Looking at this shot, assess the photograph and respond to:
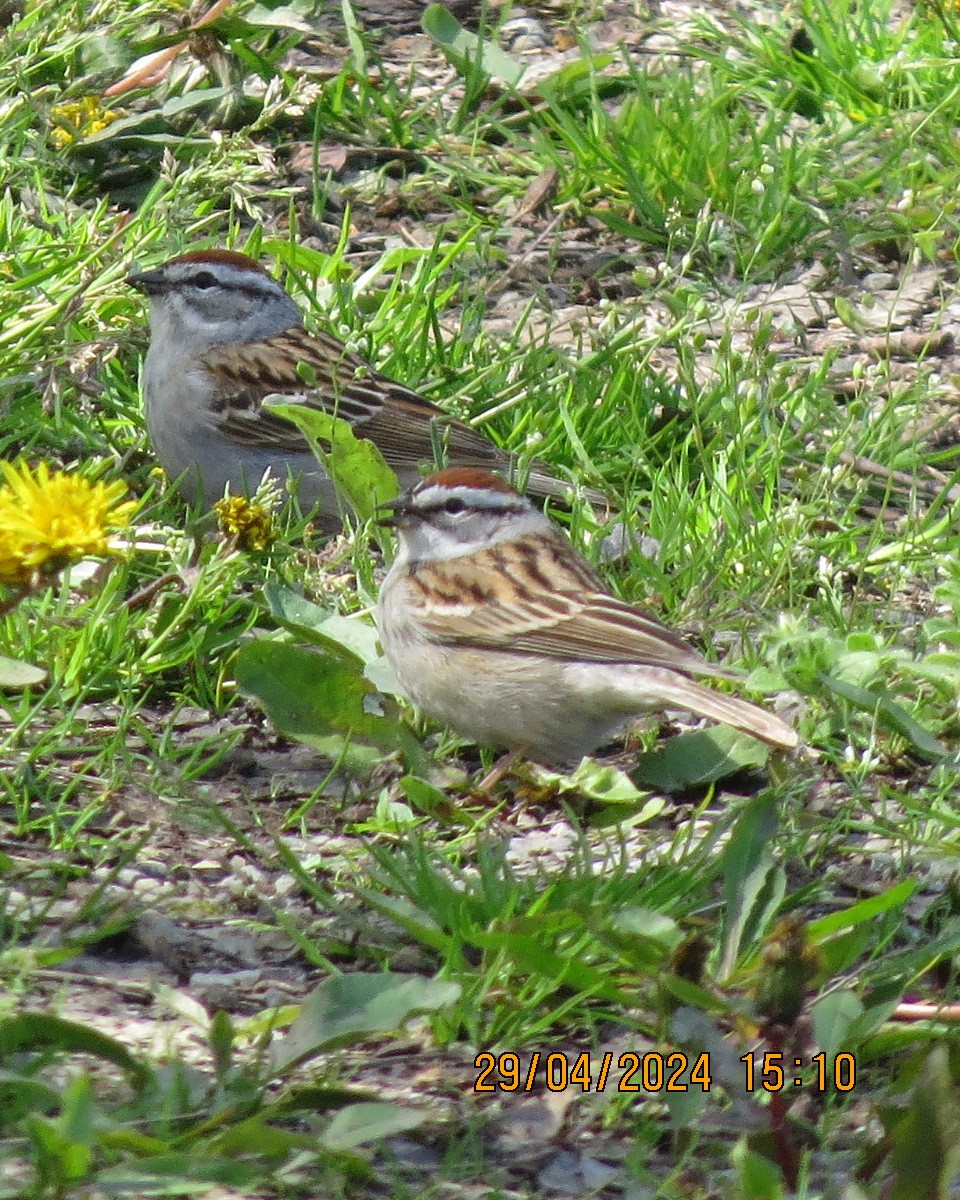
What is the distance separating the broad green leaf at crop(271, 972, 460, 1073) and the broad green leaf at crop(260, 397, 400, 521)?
6.72ft

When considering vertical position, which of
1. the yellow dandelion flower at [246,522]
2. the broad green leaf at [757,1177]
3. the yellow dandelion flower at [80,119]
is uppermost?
the yellow dandelion flower at [80,119]

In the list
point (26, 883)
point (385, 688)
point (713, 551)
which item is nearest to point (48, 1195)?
point (26, 883)

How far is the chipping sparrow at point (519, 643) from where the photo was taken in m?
4.28

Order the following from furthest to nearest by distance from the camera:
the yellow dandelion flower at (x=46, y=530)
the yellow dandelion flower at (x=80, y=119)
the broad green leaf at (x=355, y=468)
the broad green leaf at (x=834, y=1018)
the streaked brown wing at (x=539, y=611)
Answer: the yellow dandelion flower at (x=80, y=119) < the broad green leaf at (x=355, y=468) < the streaked brown wing at (x=539, y=611) < the broad green leaf at (x=834, y=1018) < the yellow dandelion flower at (x=46, y=530)

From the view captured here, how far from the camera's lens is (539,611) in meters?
4.52

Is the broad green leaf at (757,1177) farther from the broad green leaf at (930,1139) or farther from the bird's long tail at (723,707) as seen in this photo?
the bird's long tail at (723,707)

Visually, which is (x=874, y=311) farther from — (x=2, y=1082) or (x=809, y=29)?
(x=2, y=1082)

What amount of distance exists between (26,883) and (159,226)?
267 cm

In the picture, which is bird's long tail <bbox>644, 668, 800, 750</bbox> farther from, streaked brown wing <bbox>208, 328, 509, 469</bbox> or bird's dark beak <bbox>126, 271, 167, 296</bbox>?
bird's dark beak <bbox>126, 271, 167, 296</bbox>

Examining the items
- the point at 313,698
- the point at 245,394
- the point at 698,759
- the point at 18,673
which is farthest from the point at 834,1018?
the point at 245,394

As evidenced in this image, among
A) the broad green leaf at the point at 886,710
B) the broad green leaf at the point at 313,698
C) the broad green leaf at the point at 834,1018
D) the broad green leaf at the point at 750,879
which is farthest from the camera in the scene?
the broad green leaf at the point at 313,698

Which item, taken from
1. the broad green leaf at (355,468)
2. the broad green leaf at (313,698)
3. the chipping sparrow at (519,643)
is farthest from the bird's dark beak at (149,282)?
the broad green leaf at (313,698)

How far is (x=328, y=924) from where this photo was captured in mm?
3553

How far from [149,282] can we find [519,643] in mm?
1846
